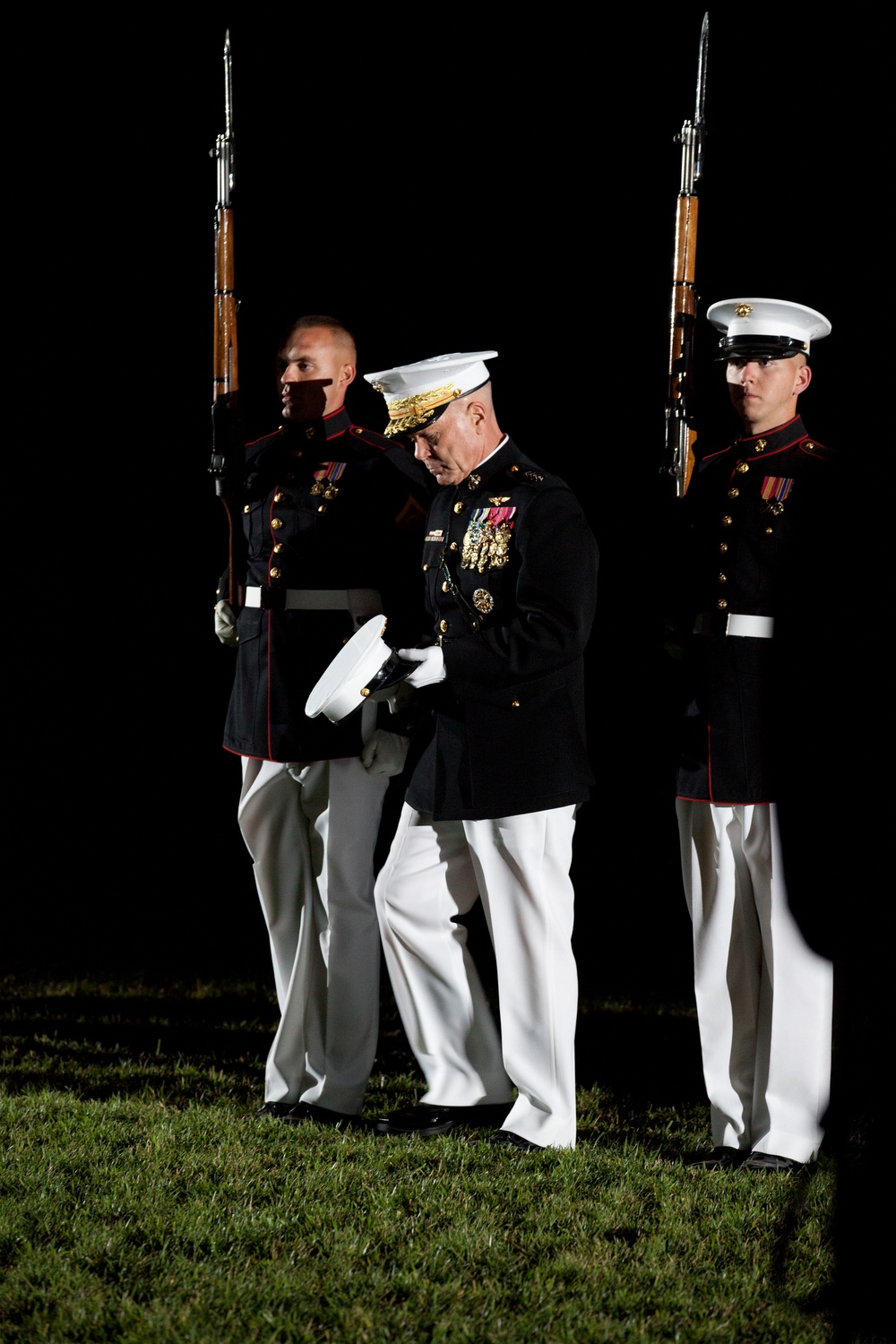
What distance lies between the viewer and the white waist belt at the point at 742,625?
10.6ft

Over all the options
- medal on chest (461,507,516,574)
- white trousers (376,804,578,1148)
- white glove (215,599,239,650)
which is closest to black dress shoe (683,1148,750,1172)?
white trousers (376,804,578,1148)

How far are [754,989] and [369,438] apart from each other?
1537 mm

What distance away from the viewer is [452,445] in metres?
3.36

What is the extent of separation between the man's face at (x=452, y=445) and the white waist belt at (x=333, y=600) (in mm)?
391

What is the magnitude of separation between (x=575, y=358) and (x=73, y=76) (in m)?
2.08

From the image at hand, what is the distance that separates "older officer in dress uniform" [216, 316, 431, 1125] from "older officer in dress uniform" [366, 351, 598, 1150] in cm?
18

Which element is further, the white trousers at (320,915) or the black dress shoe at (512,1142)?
the white trousers at (320,915)

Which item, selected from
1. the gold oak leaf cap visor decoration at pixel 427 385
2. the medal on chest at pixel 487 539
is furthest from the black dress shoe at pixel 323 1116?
the gold oak leaf cap visor decoration at pixel 427 385

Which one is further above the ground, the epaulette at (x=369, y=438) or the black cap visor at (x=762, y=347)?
the black cap visor at (x=762, y=347)

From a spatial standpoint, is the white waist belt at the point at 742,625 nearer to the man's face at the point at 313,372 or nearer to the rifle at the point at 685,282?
the rifle at the point at 685,282

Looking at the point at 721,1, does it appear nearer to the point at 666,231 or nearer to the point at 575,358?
the point at 666,231

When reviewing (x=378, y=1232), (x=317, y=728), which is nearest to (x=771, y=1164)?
(x=378, y=1232)

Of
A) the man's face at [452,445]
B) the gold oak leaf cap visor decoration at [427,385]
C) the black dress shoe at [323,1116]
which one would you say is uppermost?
the gold oak leaf cap visor decoration at [427,385]

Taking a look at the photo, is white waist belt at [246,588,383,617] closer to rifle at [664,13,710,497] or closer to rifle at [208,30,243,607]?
rifle at [208,30,243,607]
